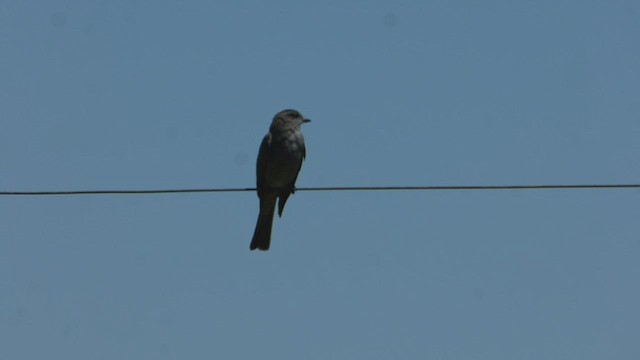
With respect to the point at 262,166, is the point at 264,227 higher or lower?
lower

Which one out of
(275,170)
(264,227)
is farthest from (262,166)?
(264,227)

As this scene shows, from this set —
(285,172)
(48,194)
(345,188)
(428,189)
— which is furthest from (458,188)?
(285,172)

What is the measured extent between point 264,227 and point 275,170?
649mm

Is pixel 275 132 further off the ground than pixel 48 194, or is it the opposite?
pixel 275 132

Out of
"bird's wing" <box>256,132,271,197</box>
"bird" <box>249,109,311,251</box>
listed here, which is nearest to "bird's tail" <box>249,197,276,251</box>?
"bird" <box>249,109,311,251</box>

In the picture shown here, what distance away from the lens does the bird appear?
15211 millimetres

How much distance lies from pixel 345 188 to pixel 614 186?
202 centimetres

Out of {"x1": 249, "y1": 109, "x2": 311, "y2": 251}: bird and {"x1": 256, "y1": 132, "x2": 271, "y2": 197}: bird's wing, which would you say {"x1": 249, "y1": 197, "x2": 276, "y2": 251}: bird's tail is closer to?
{"x1": 249, "y1": 109, "x2": 311, "y2": 251}: bird

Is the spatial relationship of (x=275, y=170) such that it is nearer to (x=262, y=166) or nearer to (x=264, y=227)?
(x=262, y=166)

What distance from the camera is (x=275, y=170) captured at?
15.2 meters

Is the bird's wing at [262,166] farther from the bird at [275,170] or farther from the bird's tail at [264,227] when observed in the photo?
the bird's tail at [264,227]

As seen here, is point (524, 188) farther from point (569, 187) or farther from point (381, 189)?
point (381, 189)

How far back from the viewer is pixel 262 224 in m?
15.3

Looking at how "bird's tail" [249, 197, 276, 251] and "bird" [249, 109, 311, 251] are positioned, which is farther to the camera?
"bird's tail" [249, 197, 276, 251]
